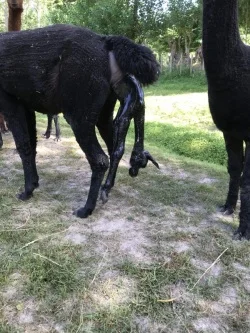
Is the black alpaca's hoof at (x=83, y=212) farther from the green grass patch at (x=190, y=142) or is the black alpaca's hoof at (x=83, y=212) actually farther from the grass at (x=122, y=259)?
the green grass patch at (x=190, y=142)

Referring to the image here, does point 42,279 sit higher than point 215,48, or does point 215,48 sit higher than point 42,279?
point 215,48

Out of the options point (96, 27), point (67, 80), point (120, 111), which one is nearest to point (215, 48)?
point (120, 111)

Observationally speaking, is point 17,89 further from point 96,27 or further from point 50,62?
point 96,27

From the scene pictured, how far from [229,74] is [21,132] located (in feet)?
6.82

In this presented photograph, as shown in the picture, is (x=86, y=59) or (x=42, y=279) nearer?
(x=42, y=279)

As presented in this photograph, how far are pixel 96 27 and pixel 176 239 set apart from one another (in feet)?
67.7

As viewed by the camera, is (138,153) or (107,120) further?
(107,120)

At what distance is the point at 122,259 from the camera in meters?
2.97

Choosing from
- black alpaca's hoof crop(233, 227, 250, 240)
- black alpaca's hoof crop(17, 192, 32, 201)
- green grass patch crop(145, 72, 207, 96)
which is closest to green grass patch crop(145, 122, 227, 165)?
black alpaca's hoof crop(233, 227, 250, 240)

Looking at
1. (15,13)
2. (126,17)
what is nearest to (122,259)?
(15,13)

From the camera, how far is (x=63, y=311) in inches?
96.3

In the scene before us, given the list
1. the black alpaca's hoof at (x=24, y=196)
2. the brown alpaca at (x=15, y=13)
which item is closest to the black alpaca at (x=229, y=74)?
the black alpaca's hoof at (x=24, y=196)

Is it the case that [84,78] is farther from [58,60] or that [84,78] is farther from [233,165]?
[233,165]

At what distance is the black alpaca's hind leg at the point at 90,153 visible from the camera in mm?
3537
